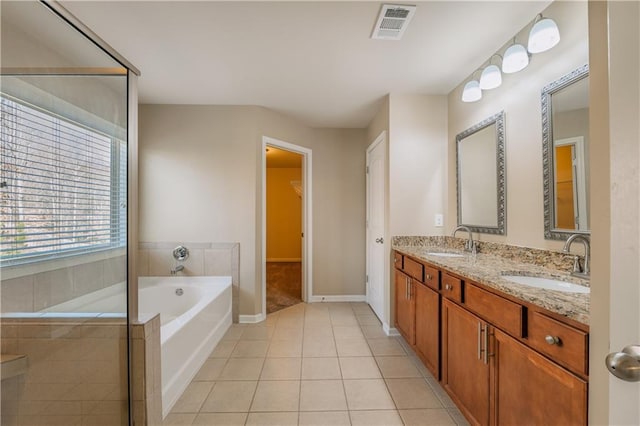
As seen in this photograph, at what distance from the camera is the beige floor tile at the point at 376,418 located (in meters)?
1.57

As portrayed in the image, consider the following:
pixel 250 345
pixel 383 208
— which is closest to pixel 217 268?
pixel 250 345

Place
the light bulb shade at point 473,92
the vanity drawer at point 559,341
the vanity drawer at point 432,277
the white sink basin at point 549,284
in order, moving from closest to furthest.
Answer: the vanity drawer at point 559,341 → the white sink basin at point 549,284 → the vanity drawer at point 432,277 → the light bulb shade at point 473,92

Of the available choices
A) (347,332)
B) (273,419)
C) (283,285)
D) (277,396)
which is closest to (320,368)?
(277,396)

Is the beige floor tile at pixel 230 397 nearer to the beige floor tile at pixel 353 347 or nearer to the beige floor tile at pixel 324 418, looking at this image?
the beige floor tile at pixel 324 418

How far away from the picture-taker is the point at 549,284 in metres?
1.39

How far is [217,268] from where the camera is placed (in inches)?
120

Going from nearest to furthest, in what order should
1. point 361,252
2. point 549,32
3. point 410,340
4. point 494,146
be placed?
point 549,32 → point 494,146 → point 410,340 → point 361,252

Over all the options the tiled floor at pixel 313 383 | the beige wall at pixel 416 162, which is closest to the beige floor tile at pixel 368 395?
the tiled floor at pixel 313 383

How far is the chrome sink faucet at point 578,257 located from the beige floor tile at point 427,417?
1.06 metres

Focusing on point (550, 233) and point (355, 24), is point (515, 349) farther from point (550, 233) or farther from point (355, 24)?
point (355, 24)

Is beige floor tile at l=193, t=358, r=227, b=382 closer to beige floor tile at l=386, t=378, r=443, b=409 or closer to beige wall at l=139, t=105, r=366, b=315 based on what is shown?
beige wall at l=139, t=105, r=366, b=315

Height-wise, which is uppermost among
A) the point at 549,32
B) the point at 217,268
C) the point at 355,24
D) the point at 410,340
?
the point at 355,24

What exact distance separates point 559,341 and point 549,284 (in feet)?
1.96

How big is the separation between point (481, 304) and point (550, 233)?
0.68m
